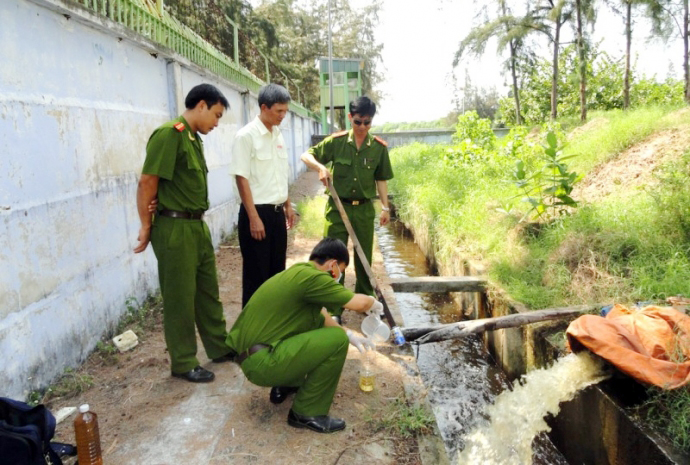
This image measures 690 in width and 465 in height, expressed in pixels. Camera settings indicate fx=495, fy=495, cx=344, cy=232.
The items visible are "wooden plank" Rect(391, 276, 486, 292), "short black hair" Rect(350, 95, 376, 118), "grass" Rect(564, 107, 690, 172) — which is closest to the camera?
"short black hair" Rect(350, 95, 376, 118)

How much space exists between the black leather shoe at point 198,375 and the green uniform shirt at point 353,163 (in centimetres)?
185

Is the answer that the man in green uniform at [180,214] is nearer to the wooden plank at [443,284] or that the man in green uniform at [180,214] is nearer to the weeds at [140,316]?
the weeds at [140,316]

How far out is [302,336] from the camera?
8.57 ft

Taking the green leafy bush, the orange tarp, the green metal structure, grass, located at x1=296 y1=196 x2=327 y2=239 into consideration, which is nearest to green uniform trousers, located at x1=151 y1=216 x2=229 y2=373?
the orange tarp

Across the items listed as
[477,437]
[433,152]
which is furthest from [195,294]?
[433,152]

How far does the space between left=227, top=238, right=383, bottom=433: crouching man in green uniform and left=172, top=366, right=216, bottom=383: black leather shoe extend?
0.61m

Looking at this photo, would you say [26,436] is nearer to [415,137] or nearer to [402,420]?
[402,420]

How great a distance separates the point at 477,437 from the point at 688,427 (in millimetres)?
1238

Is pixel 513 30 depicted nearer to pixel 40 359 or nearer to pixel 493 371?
pixel 493 371

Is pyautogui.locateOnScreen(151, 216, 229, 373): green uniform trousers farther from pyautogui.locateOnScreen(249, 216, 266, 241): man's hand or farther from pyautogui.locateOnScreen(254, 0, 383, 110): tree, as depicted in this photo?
pyautogui.locateOnScreen(254, 0, 383, 110): tree

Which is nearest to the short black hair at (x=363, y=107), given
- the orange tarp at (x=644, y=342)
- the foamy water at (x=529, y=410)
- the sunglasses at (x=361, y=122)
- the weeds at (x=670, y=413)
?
the sunglasses at (x=361, y=122)

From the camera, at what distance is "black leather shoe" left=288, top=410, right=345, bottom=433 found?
2643mm

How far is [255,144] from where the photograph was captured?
11.8ft

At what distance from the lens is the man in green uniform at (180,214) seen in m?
2.87
